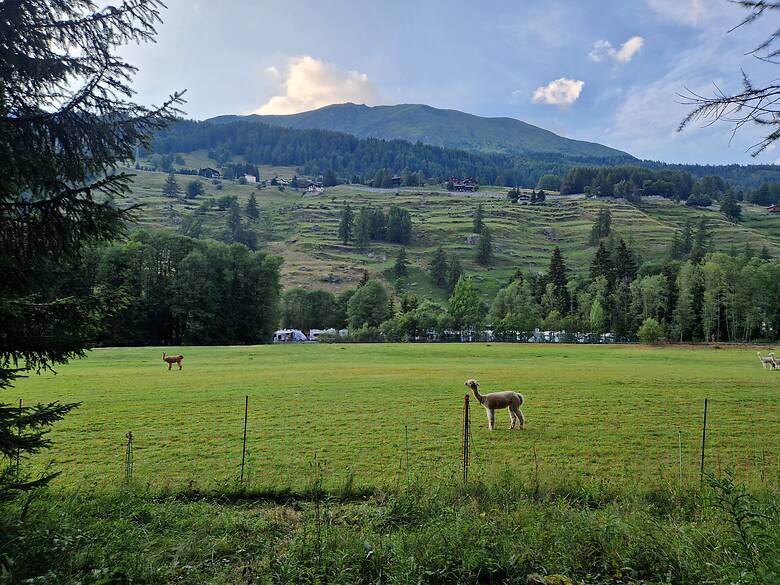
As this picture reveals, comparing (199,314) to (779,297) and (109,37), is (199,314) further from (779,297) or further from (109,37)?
(779,297)

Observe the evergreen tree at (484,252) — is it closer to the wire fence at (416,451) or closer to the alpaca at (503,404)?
the wire fence at (416,451)

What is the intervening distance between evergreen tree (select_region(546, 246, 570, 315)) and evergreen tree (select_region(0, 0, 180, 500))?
11019 centimetres

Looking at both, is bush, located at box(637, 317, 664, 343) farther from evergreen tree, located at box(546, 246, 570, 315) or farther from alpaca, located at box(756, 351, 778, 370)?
alpaca, located at box(756, 351, 778, 370)

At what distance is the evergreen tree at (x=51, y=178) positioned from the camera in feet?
18.8

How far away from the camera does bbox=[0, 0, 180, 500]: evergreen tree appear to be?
226 inches

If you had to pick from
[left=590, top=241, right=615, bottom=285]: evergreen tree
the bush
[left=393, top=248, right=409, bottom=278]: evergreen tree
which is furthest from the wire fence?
[left=393, top=248, right=409, bottom=278]: evergreen tree

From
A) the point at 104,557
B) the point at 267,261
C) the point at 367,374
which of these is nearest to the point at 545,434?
the point at 104,557

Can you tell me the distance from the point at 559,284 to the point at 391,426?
106296 millimetres

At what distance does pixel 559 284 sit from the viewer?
375 ft

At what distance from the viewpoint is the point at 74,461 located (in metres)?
12.5

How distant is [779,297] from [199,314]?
106364 mm

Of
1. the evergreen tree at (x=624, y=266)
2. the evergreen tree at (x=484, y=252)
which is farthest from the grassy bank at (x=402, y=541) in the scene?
the evergreen tree at (x=484, y=252)

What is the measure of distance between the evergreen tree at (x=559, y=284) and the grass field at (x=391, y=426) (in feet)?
253

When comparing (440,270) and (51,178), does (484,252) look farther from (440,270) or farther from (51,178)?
(51,178)
